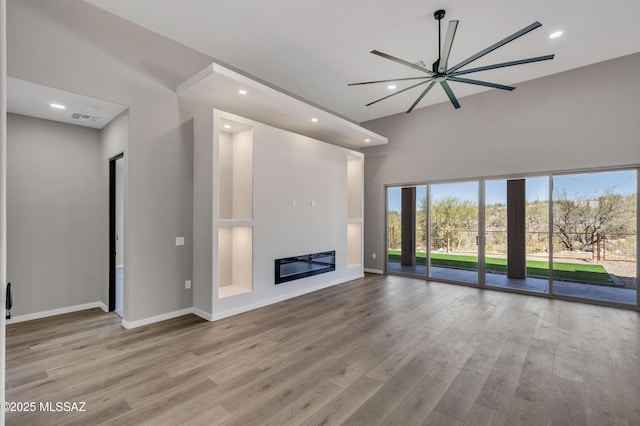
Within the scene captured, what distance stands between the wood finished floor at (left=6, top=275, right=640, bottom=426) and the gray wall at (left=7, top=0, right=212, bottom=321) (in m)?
0.67

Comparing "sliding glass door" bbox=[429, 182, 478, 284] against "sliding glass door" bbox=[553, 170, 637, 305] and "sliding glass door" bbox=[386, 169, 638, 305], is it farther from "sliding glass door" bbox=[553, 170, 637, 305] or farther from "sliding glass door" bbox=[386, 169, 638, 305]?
"sliding glass door" bbox=[553, 170, 637, 305]

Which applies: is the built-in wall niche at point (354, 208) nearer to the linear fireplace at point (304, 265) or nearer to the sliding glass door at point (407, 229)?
the sliding glass door at point (407, 229)

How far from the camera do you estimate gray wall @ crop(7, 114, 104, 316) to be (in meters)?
3.91

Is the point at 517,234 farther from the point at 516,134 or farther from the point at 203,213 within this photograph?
the point at 203,213

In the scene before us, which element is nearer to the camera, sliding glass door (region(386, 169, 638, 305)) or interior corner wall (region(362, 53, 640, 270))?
interior corner wall (region(362, 53, 640, 270))

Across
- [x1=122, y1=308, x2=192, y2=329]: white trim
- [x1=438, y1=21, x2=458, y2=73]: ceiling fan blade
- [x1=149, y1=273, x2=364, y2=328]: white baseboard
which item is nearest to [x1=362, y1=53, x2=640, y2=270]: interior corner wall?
[x1=149, y1=273, x2=364, y2=328]: white baseboard

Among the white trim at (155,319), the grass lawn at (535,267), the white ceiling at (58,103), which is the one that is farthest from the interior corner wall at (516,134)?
the white ceiling at (58,103)

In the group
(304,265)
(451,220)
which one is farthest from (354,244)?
(451,220)

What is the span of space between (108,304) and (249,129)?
11.1ft

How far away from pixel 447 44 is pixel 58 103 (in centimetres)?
458

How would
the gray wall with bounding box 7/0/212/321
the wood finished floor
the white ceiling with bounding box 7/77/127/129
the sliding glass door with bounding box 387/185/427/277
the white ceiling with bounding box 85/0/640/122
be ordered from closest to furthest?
1. the wood finished floor
2. the gray wall with bounding box 7/0/212/321
3. the white ceiling with bounding box 7/77/127/129
4. the white ceiling with bounding box 85/0/640/122
5. the sliding glass door with bounding box 387/185/427/277

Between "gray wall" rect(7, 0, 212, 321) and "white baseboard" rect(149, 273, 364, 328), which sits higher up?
"gray wall" rect(7, 0, 212, 321)

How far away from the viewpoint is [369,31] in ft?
13.1

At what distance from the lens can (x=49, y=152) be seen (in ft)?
Result: 13.7
